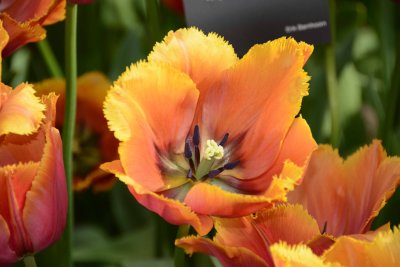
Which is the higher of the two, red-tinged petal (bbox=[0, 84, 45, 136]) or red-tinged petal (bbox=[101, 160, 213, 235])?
red-tinged petal (bbox=[0, 84, 45, 136])

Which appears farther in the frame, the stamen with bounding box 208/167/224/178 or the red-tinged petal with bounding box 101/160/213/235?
the stamen with bounding box 208/167/224/178

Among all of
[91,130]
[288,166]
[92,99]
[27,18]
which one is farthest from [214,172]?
[91,130]

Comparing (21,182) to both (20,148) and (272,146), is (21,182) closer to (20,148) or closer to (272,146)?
(20,148)

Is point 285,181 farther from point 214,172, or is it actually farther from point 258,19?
point 258,19

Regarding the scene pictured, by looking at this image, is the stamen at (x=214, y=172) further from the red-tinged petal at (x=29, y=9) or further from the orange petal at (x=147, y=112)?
the red-tinged petal at (x=29, y=9)

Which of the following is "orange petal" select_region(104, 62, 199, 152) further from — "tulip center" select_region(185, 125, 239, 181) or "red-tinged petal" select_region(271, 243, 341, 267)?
"red-tinged petal" select_region(271, 243, 341, 267)

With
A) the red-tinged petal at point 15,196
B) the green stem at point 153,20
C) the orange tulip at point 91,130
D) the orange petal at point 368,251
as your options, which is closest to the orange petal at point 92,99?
the orange tulip at point 91,130

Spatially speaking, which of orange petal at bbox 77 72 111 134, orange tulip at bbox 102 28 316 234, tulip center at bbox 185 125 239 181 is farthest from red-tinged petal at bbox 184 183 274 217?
orange petal at bbox 77 72 111 134

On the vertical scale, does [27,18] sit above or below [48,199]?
above
